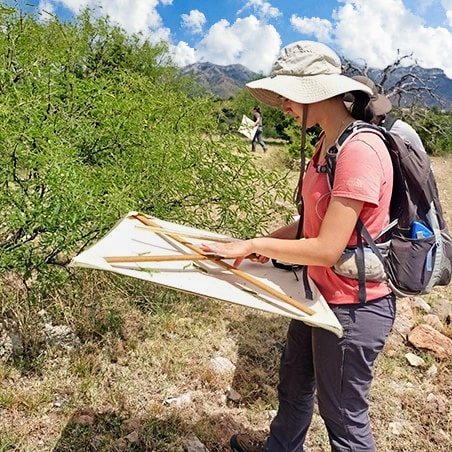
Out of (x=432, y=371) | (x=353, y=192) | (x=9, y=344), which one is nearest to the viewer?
(x=353, y=192)

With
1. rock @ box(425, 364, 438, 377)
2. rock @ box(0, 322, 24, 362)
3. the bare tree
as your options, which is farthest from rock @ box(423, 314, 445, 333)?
the bare tree

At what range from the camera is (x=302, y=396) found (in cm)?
204

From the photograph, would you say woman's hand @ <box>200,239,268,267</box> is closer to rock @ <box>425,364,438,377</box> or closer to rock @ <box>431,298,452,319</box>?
rock @ <box>425,364,438,377</box>

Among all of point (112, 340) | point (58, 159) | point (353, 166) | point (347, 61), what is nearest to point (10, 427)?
point (112, 340)

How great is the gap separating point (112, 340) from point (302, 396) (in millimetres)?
1659

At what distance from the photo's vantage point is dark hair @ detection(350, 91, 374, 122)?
1.52 m

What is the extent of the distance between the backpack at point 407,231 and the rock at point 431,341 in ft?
7.45

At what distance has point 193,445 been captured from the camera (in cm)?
247

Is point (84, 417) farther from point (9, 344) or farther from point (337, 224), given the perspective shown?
point (337, 224)

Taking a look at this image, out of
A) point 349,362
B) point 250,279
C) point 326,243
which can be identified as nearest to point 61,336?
point 250,279

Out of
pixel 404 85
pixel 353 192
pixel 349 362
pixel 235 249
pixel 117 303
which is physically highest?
pixel 404 85

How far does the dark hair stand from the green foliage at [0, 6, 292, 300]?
1.45m

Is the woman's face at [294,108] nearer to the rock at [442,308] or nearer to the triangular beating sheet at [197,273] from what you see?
the triangular beating sheet at [197,273]

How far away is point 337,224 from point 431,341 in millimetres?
2732
